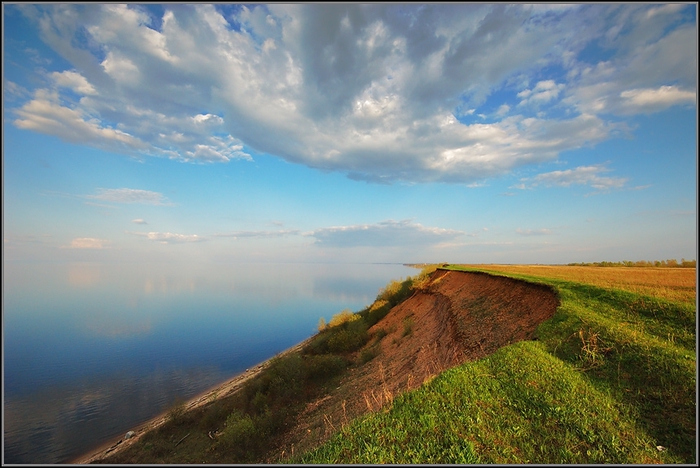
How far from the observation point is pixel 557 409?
6812mm

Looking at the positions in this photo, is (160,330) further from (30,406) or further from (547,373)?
(547,373)

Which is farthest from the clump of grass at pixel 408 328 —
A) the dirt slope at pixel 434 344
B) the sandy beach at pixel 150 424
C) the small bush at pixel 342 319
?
the sandy beach at pixel 150 424

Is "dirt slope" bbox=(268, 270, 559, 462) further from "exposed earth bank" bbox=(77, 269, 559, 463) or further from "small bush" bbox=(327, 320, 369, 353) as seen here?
"small bush" bbox=(327, 320, 369, 353)

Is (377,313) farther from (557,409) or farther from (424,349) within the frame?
(557,409)

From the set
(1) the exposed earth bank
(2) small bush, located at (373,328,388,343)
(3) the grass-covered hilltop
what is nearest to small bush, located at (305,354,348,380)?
(3) the grass-covered hilltop

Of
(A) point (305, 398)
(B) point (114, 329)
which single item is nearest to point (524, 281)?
(A) point (305, 398)

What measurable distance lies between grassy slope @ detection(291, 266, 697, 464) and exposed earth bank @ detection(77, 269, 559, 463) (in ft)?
4.81

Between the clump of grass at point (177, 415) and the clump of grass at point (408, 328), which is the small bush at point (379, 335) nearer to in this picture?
the clump of grass at point (408, 328)

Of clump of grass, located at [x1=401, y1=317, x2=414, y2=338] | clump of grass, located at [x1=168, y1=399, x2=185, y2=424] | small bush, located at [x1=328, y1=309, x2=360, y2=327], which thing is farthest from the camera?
small bush, located at [x1=328, y1=309, x2=360, y2=327]

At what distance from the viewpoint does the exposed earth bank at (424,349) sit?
12.6 m

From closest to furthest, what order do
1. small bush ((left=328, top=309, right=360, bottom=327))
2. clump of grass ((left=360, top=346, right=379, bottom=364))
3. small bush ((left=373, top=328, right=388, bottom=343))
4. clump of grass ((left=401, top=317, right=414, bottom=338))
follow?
clump of grass ((left=360, top=346, right=379, bottom=364)) < clump of grass ((left=401, top=317, right=414, bottom=338)) < small bush ((left=373, top=328, right=388, bottom=343)) < small bush ((left=328, top=309, right=360, bottom=327))

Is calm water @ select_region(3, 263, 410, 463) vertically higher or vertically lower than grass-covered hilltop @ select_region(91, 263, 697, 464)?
lower

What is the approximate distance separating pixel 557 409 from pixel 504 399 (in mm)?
1115

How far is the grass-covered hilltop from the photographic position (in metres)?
6.04
